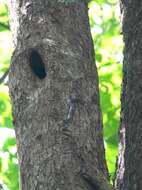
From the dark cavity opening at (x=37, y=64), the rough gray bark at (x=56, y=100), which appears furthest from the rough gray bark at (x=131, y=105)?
the dark cavity opening at (x=37, y=64)

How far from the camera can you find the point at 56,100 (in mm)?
2436

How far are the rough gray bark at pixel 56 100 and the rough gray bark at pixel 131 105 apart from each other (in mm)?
198

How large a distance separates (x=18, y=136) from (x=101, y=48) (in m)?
4.90

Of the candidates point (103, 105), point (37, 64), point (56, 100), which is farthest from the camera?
point (103, 105)

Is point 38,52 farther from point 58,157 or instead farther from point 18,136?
point 58,157

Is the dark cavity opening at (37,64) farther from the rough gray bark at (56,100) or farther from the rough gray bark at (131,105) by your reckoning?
the rough gray bark at (131,105)

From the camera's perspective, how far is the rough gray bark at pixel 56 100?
2.21m

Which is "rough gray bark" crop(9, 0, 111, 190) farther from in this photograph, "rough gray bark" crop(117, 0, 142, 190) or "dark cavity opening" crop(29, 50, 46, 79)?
"rough gray bark" crop(117, 0, 142, 190)

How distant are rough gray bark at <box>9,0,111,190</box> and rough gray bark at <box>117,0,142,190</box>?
0.65ft

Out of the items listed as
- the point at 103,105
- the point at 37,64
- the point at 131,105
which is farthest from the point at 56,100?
the point at 103,105

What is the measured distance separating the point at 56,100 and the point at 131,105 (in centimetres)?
46

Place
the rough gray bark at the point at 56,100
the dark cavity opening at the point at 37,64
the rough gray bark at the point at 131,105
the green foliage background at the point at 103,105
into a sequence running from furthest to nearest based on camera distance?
the green foliage background at the point at 103,105 → the dark cavity opening at the point at 37,64 → the rough gray bark at the point at 131,105 → the rough gray bark at the point at 56,100

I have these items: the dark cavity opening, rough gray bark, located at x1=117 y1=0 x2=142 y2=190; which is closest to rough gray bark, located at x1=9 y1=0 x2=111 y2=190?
the dark cavity opening

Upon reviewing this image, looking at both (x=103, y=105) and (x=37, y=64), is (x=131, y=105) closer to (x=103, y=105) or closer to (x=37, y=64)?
(x=37, y=64)
